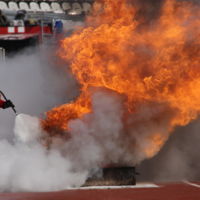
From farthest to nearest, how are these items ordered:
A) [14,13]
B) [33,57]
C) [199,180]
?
[14,13]
[33,57]
[199,180]

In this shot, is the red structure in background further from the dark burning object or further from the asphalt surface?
the asphalt surface

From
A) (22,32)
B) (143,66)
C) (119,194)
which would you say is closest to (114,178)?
(119,194)

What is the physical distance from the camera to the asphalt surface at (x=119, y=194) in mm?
5062

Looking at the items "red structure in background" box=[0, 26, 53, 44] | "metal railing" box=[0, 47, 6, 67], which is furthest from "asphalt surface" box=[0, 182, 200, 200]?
"red structure in background" box=[0, 26, 53, 44]

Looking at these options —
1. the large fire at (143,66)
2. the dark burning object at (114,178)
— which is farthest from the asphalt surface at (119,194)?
the large fire at (143,66)

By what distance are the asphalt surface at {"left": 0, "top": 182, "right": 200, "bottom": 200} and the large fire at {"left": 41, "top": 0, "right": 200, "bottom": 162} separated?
0.96m

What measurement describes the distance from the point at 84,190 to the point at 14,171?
56.2 inches

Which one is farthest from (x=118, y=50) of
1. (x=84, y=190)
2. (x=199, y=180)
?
(x=199, y=180)

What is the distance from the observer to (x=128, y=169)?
634 centimetres

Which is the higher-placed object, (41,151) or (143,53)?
(143,53)

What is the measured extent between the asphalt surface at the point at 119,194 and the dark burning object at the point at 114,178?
24 centimetres

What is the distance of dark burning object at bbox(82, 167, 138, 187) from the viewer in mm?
6172

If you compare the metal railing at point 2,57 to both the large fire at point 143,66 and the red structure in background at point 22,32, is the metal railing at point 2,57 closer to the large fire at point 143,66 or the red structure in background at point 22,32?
the red structure in background at point 22,32

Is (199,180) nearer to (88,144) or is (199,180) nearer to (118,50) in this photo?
(88,144)
